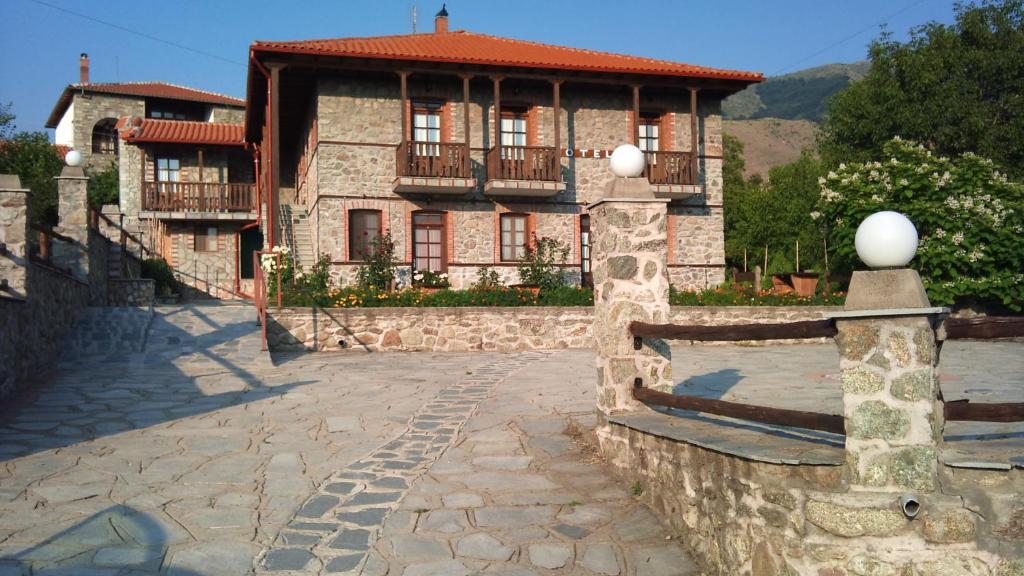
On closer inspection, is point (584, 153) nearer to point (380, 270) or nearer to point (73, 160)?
point (380, 270)

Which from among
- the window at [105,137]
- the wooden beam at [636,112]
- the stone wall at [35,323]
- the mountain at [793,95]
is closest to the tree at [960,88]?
the wooden beam at [636,112]

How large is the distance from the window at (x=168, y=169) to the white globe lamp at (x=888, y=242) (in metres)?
26.1

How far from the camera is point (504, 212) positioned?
18.8m

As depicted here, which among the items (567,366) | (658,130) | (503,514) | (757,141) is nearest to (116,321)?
(567,366)

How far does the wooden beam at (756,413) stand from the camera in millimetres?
3707

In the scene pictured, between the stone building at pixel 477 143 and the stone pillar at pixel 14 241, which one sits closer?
the stone pillar at pixel 14 241

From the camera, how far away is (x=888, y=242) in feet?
11.5

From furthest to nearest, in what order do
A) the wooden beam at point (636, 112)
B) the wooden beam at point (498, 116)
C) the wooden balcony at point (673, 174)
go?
the wooden balcony at point (673, 174), the wooden beam at point (636, 112), the wooden beam at point (498, 116)

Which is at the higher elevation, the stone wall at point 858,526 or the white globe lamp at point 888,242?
the white globe lamp at point 888,242

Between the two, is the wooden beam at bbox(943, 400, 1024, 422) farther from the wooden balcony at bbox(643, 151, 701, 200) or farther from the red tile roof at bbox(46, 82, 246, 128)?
the red tile roof at bbox(46, 82, 246, 128)

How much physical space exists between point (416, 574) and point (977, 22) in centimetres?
2445

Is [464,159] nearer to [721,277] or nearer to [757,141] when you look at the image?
[721,277]

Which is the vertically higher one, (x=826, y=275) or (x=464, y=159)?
(x=464, y=159)

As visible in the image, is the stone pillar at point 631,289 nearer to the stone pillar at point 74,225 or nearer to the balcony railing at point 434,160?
the stone pillar at point 74,225
